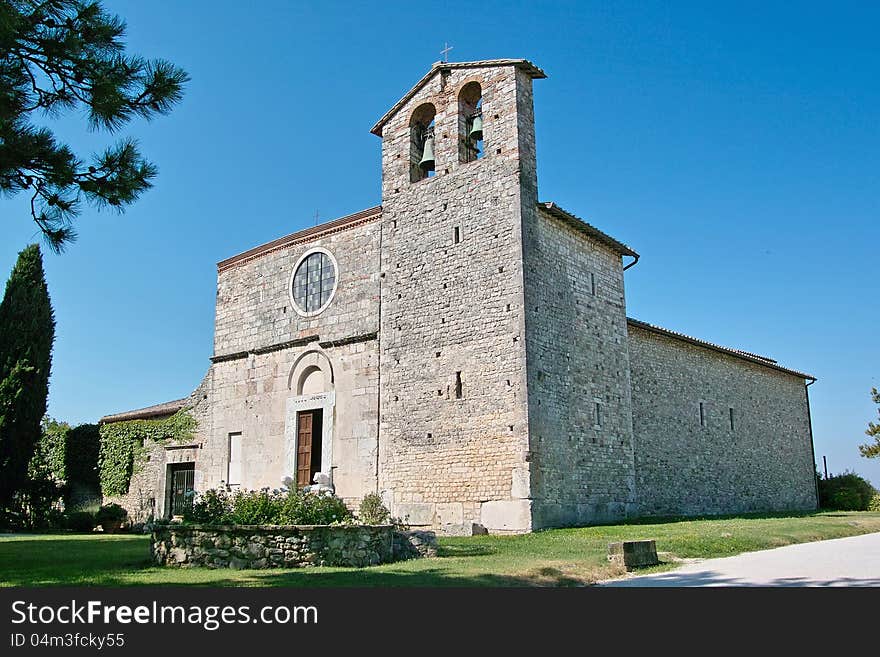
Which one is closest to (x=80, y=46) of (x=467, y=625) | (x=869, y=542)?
(x=467, y=625)

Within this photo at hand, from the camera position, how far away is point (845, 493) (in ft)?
93.7

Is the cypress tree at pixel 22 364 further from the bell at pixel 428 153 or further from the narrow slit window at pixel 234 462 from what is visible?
the bell at pixel 428 153

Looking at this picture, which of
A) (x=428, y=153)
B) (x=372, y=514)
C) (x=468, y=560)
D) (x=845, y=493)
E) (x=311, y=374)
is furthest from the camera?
(x=845, y=493)

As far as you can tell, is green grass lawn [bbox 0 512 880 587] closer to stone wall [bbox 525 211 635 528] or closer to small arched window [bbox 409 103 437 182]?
stone wall [bbox 525 211 635 528]

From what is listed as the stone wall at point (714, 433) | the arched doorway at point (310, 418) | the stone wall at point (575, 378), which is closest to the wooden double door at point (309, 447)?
the arched doorway at point (310, 418)

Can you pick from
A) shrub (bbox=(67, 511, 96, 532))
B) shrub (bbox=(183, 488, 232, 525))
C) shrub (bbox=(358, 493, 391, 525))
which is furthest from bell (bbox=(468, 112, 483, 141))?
shrub (bbox=(67, 511, 96, 532))

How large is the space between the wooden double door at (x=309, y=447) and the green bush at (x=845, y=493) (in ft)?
65.6

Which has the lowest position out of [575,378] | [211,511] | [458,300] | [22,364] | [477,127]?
[211,511]

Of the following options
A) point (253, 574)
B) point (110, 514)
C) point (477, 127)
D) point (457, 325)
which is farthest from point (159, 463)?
point (253, 574)

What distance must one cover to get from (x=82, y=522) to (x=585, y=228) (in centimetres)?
1589

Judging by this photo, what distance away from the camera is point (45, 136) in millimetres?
8797

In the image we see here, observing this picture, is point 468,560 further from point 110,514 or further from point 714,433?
point 714,433

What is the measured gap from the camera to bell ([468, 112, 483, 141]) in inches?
695

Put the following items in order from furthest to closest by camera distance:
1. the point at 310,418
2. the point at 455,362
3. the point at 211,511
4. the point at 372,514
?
1. the point at 310,418
2. the point at 455,362
3. the point at 372,514
4. the point at 211,511
